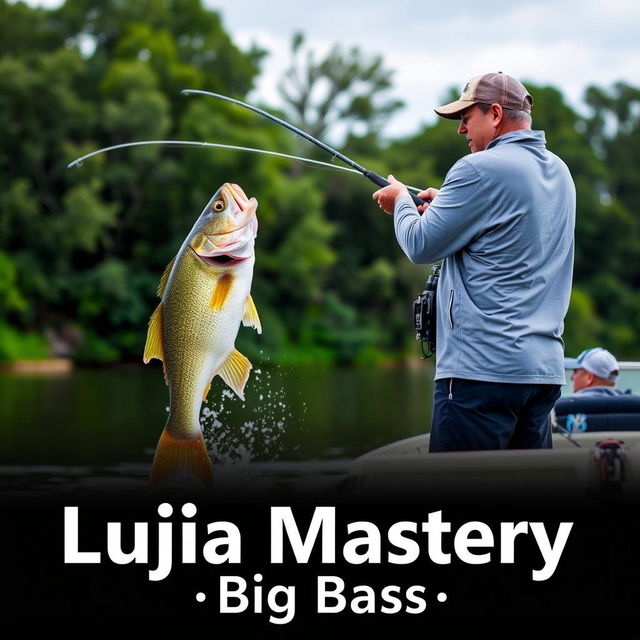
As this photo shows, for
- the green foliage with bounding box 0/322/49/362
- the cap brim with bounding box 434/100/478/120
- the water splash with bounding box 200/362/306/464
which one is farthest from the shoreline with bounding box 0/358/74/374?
the cap brim with bounding box 434/100/478/120

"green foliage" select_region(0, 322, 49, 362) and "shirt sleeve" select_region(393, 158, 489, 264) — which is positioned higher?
"green foliage" select_region(0, 322, 49, 362)

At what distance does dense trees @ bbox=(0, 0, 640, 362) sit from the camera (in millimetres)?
33812

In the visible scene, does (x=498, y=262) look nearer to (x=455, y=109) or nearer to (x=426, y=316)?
(x=426, y=316)

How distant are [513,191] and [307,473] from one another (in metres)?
5.60

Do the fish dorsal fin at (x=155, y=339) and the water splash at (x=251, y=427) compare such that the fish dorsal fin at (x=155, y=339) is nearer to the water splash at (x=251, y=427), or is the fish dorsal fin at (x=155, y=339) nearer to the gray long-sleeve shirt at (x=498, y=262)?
the gray long-sleeve shirt at (x=498, y=262)

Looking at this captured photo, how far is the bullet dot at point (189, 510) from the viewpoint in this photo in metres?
3.68

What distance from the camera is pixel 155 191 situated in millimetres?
36094

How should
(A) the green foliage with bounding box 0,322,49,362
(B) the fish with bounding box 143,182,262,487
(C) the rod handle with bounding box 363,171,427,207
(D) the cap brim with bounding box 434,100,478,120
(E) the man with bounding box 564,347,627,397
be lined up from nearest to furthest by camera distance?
(B) the fish with bounding box 143,182,262,487, (D) the cap brim with bounding box 434,100,478,120, (C) the rod handle with bounding box 363,171,427,207, (E) the man with bounding box 564,347,627,397, (A) the green foliage with bounding box 0,322,49,362

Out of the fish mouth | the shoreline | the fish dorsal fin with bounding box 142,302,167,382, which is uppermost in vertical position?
the shoreline

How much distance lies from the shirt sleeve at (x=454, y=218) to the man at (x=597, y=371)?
249 centimetres

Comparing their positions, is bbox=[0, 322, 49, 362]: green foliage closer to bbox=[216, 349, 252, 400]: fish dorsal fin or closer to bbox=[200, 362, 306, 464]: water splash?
bbox=[200, 362, 306, 464]: water splash

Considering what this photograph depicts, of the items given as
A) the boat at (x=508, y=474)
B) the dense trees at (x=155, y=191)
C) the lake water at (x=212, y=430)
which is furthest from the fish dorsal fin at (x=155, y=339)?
the dense trees at (x=155, y=191)

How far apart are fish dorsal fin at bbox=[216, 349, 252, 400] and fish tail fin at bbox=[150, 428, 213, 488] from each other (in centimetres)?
19

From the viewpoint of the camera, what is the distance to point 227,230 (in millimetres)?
3170
